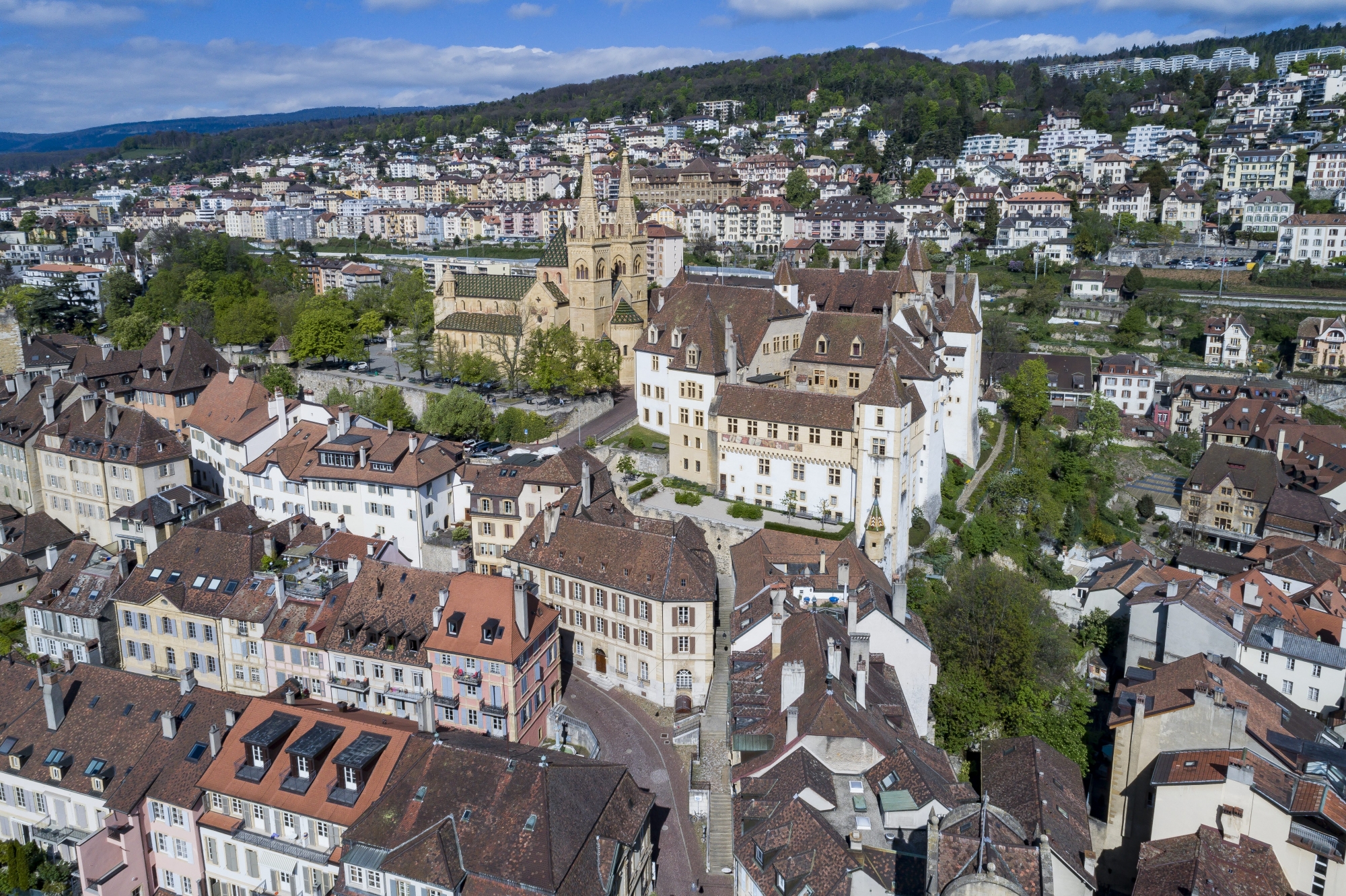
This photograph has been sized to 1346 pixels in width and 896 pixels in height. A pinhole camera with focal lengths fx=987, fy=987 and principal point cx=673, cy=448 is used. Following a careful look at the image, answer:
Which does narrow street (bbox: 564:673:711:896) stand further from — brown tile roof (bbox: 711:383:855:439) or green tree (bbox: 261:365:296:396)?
green tree (bbox: 261:365:296:396)

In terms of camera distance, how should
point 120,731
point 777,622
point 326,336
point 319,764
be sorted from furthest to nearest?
point 326,336, point 777,622, point 120,731, point 319,764

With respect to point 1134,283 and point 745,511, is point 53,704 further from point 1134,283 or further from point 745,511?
point 1134,283

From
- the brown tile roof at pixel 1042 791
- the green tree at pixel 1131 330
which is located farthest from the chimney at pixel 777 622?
the green tree at pixel 1131 330

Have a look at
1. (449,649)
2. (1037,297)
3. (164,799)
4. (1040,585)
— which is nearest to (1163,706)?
(1040,585)

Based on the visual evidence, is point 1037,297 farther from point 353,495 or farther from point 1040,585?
point 353,495

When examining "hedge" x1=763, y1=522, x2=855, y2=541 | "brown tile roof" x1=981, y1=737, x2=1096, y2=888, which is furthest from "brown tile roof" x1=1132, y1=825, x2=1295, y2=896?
"hedge" x1=763, y1=522, x2=855, y2=541

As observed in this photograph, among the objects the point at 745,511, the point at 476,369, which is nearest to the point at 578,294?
the point at 476,369
